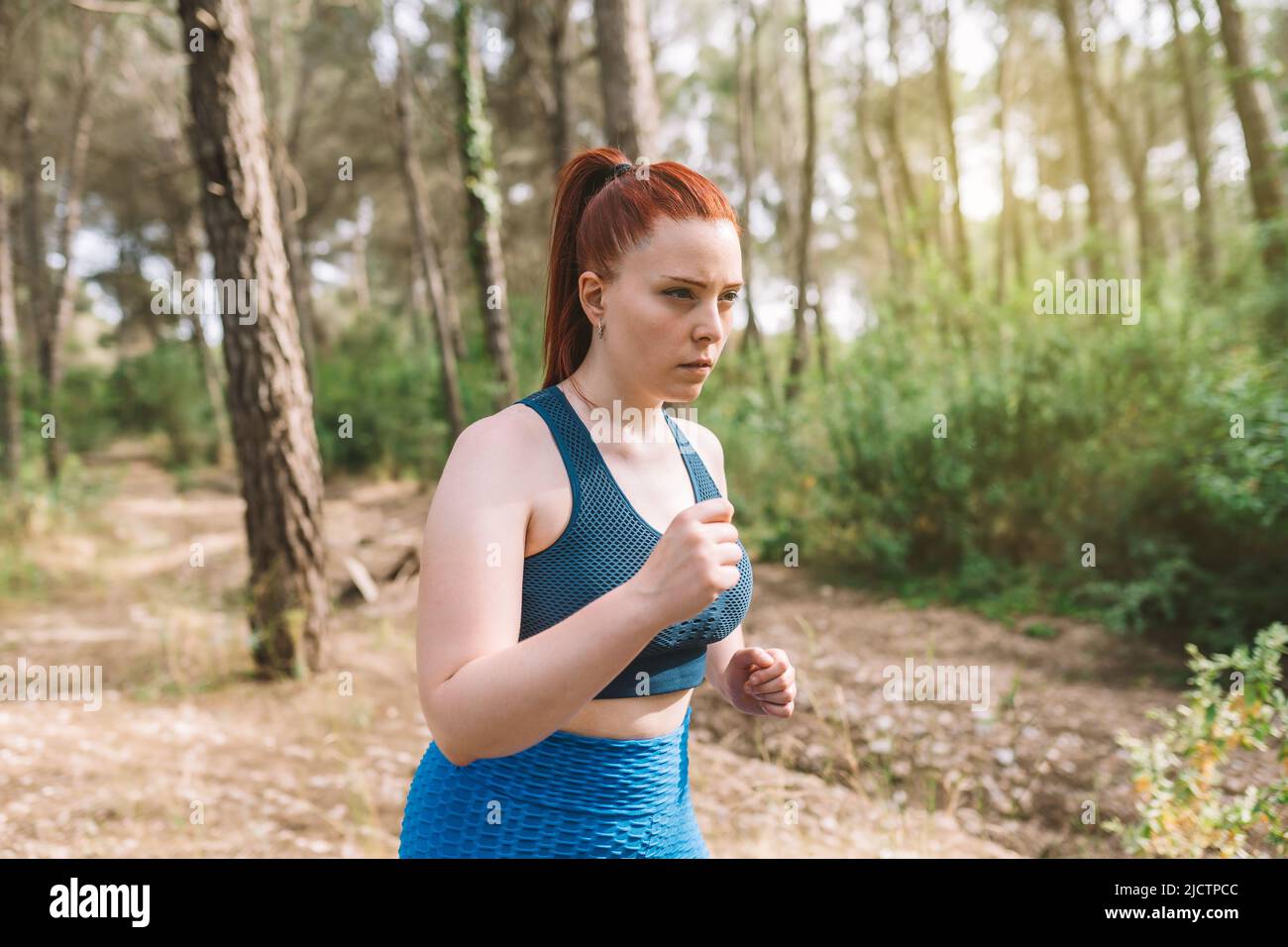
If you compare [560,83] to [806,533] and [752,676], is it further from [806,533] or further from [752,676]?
[752,676]

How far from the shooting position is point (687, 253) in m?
1.27

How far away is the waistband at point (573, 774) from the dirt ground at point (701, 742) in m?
1.94

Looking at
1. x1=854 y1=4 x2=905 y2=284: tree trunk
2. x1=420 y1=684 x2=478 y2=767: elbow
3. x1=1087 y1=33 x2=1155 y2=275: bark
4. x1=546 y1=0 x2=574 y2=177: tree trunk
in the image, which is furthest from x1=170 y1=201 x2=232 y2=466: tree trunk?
x1=1087 y1=33 x2=1155 y2=275: bark

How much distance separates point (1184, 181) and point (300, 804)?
24.6 metres

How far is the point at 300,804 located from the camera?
13.0 ft

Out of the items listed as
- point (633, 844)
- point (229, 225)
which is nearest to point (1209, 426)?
point (633, 844)

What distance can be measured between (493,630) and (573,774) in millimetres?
360

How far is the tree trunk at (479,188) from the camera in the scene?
10.5 metres

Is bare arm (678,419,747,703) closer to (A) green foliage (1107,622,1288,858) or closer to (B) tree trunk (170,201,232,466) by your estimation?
(A) green foliage (1107,622,1288,858)

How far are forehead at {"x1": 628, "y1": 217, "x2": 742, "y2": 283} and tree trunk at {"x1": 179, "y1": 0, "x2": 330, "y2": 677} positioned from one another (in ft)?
14.8

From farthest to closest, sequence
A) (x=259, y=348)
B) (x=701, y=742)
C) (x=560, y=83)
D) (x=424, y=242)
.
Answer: (x=424, y=242), (x=560, y=83), (x=259, y=348), (x=701, y=742)
